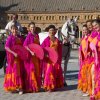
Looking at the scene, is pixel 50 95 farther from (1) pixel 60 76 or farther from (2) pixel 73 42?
(2) pixel 73 42

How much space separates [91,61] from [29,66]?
5.35ft

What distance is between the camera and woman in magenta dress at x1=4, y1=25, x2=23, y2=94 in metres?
10.9

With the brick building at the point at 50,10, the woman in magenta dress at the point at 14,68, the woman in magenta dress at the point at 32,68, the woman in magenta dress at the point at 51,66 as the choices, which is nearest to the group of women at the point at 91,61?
the woman in magenta dress at the point at 51,66

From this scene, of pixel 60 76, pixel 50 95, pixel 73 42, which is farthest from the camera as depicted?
pixel 73 42

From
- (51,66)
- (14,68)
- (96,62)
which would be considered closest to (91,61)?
(96,62)

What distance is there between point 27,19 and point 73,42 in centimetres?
6097

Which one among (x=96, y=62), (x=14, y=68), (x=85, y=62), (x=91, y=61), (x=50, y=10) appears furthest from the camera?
(x=50, y=10)

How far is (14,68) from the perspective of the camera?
10.9m

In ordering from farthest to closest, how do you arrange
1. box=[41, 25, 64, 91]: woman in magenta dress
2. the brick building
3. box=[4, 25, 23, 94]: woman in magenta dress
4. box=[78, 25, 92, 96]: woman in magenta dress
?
1. the brick building
2. box=[41, 25, 64, 91]: woman in magenta dress
3. box=[4, 25, 23, 94]: woman in magenta dress
4. box=[78, 25, 92, 96]: woman in magenta dress

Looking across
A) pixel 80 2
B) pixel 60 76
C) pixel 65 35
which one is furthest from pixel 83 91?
pixel 80 2

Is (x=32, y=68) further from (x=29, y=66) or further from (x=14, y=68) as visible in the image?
(x=14, y=68)

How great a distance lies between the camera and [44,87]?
1118 centimetres

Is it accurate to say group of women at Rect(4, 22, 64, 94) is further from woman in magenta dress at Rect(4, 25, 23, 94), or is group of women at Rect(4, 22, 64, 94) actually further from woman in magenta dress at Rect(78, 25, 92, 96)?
woman in magenta dress at Rect(78, 25, 92, 96)

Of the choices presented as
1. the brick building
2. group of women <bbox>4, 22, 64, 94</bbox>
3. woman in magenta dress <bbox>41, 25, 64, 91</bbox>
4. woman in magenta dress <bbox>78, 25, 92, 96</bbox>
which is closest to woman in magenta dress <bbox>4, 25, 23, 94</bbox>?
group of women <bbox>4, 22, 64, 94</bbox>
